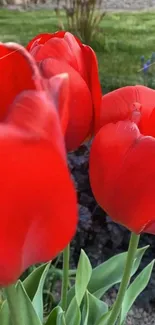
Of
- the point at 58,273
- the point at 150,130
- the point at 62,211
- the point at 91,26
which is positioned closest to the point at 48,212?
the point at 62,211

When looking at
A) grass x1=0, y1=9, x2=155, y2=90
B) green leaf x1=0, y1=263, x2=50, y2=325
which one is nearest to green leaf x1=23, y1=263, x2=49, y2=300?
green leaf x1=0, y1=263, x2=50, y2=325

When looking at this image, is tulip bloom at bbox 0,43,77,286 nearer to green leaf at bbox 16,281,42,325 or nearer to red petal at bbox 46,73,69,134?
red petal at bbox 46,73,69,134

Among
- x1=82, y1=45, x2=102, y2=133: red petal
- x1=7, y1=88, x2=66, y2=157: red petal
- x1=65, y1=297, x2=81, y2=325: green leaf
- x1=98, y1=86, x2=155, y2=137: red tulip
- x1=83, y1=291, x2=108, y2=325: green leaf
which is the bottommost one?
x1=83, y1=291, x2=108, y2=325: green leaf

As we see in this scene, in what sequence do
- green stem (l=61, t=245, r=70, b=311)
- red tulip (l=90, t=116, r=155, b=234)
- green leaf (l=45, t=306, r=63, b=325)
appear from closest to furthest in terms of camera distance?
1. red tulip (l=90, t=116, r=155, b=234)
2. green stem (l=61, t=245, r=70, b=311)
3. green leaf (l=45, t=306, r=63, b=325)

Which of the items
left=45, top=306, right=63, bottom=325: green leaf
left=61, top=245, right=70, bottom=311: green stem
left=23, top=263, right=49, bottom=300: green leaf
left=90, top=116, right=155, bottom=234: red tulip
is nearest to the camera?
left=90, top=116, right=155, bottom=234: red tulip

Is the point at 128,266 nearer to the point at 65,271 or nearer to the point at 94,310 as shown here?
the point at 65,271

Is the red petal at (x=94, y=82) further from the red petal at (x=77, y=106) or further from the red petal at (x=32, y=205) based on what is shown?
the red petal at (x=32, y=205)

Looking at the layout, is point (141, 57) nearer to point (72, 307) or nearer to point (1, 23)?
point (1, 23)

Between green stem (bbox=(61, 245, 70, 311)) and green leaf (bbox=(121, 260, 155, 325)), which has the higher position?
green stem (bbox=(61, 245, 70, 311))

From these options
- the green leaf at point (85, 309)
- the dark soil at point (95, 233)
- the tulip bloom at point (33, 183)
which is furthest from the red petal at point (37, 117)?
the dark soil at point (95, 233)
